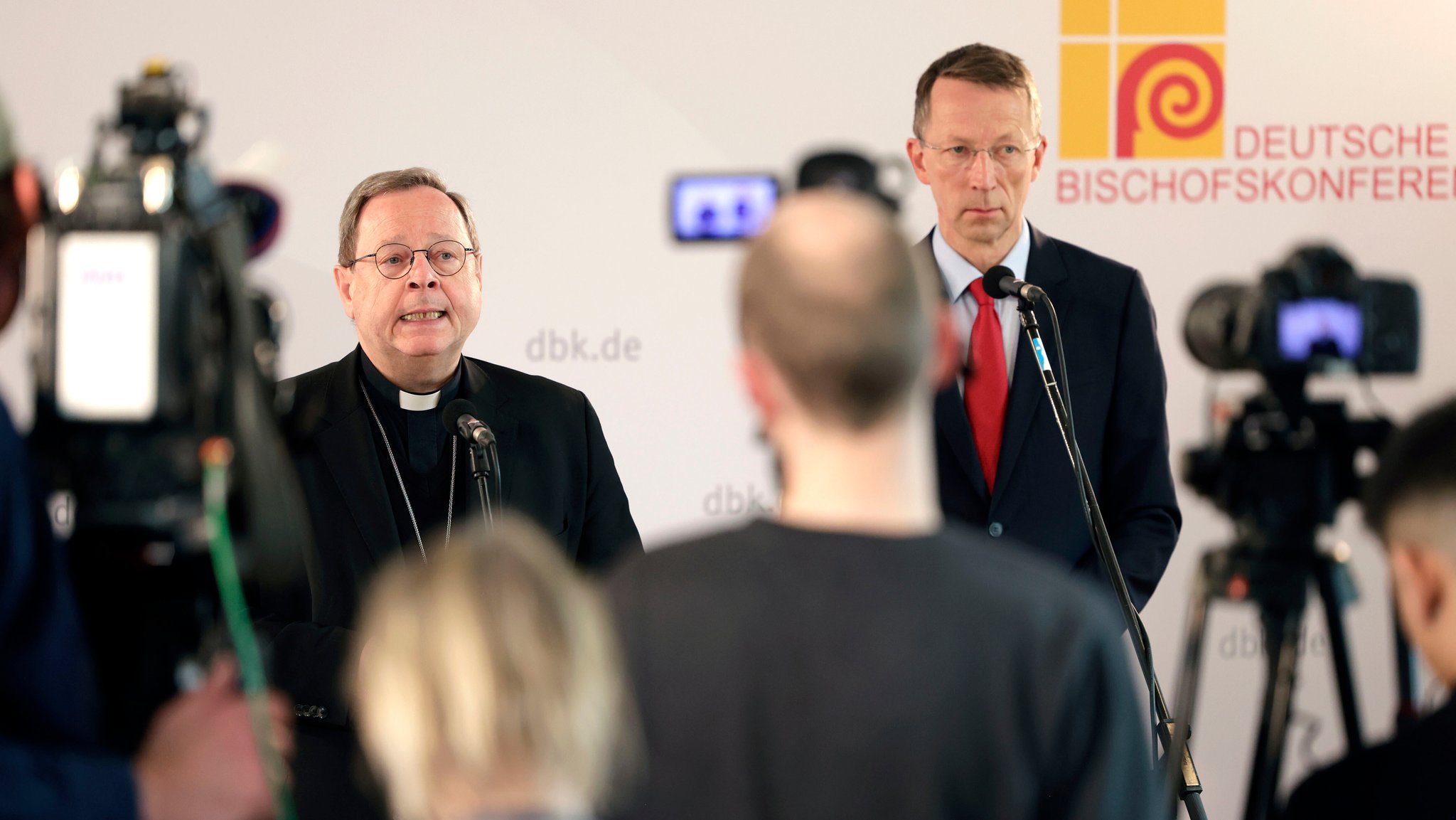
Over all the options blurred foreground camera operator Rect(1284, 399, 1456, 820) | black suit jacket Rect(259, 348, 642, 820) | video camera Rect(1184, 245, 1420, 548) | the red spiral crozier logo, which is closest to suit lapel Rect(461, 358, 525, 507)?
black suit jacket Rect(259, 348, 642, 820)

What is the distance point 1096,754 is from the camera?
125 cm

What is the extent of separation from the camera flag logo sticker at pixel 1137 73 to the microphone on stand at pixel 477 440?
2.37 meters

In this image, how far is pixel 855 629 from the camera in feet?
3.96

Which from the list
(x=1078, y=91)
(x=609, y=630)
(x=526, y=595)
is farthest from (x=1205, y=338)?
(x=1078, y=91)

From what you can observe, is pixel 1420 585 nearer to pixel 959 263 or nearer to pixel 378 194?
pixel 959 263

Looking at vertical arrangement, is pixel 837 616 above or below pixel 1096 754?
above

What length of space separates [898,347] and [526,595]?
0.40 metres

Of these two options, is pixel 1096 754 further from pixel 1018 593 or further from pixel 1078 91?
pixel 1078 91

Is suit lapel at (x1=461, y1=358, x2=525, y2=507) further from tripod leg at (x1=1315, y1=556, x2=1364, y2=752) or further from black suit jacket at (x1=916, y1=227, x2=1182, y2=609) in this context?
tripod leg at (x1=1315, y1=556, x2=1364, y2=752)

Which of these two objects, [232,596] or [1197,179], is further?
[1197,179]

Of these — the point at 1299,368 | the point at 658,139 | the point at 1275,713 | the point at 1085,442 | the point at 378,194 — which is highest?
the point at 658,139

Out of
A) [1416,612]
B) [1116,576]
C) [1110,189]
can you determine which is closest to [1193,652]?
[1416,612]

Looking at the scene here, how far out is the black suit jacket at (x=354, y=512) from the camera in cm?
246

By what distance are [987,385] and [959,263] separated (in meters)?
0.25
